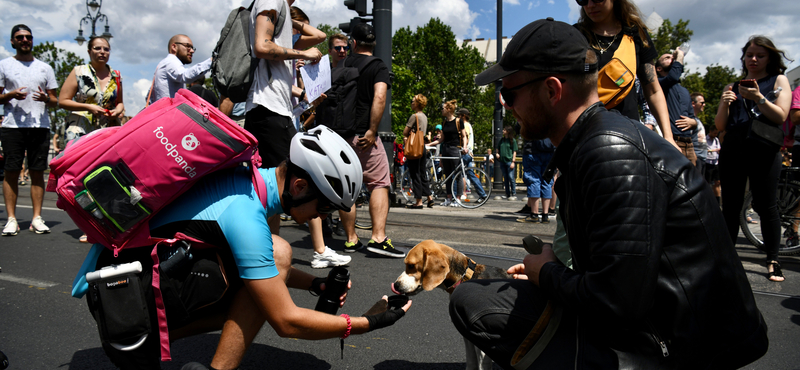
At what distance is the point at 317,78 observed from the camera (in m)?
4.59

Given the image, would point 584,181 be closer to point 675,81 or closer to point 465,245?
point 465,245

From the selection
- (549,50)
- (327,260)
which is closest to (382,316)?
(549,50)

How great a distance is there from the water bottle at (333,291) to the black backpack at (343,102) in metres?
2.78

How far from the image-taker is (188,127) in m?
1.77

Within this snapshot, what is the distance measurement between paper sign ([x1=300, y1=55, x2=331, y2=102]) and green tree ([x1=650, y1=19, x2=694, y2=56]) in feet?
91.8

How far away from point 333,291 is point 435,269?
96cm

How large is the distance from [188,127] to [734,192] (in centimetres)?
427

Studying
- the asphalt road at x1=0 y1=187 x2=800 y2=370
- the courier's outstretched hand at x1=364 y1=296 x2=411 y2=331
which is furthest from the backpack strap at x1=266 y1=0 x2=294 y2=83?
the courier's outstretched hand at x1=364 y1=296 x2=411 y2=331

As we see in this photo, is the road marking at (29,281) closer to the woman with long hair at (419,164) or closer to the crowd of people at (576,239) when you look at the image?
the crowd of people at (576,239)

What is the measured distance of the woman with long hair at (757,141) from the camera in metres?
3.92

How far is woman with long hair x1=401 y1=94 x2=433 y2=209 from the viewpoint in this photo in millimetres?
9836

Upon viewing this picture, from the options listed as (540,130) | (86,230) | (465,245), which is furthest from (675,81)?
(86,230)

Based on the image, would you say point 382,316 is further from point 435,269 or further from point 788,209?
point 788,209

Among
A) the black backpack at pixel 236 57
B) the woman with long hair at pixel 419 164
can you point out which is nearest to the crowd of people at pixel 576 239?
the black backpack at pixel 236 57
